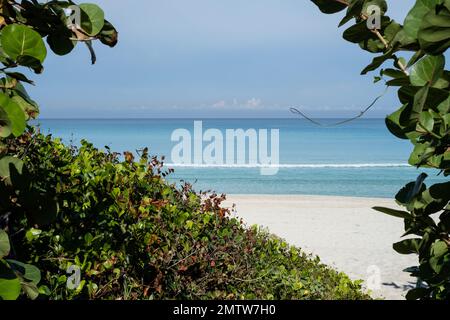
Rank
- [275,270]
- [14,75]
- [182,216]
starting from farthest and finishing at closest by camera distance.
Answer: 1. [275,270]
2. [182,216]
3. [14,75]

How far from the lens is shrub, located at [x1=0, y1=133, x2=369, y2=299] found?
125 inches

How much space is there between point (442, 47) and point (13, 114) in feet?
2.61

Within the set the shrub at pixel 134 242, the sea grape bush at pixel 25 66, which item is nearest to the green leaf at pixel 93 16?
the sea grape bush at pixel 25 66

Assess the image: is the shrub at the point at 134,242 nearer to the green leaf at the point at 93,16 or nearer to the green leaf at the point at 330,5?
the green leaf at the point at 93,16

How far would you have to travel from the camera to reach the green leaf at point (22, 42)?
881 millimetres

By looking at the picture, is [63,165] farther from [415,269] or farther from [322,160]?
[322,160]

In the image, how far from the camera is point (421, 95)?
35.9 inches

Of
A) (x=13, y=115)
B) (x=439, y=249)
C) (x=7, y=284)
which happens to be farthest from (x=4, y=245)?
(x=439, y=249)

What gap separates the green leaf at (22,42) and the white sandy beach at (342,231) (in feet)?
23.8

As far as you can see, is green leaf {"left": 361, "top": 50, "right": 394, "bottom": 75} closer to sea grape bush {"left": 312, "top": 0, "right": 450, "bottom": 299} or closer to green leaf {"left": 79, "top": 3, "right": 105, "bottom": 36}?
sea grape bush {"left": 312, "top": 0, "right": 450, "bottom": 299}

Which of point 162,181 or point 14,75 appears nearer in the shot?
point 14,75

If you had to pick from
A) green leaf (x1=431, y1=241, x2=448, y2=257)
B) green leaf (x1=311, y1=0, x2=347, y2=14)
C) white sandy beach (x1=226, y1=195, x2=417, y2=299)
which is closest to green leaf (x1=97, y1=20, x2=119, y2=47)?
green leaf (x1=311, y1=0, x2=347, y2=14)

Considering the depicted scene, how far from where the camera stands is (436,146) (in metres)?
1.08
